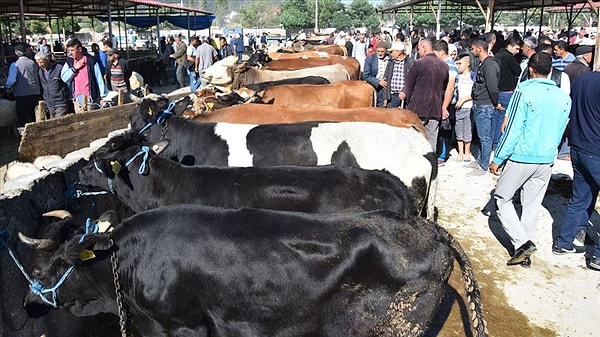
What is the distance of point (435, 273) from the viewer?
286 cm

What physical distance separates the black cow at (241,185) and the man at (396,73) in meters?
5.29

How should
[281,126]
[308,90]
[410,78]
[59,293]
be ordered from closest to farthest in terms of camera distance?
[59,293]
[281,126]
[410,78]
[308,90]

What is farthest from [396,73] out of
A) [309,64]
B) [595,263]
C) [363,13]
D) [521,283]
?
[363,13]

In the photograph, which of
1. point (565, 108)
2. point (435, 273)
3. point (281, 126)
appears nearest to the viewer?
point (435, 273)

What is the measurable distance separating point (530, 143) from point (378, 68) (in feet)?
18.4

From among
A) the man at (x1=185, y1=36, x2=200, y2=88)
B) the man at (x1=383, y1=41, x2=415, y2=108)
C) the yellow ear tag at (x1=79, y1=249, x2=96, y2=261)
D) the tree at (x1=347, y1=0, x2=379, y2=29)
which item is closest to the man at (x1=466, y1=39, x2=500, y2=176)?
the man at (x1=383, y1=41, x2=415, y2=108)

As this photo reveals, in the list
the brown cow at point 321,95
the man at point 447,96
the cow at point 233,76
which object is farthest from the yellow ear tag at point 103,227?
the cow at point 233,76

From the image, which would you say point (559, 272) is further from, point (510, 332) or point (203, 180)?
point (203, 180)

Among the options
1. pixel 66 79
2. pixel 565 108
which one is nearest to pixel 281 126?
pixel 565 108

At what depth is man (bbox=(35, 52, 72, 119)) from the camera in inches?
323

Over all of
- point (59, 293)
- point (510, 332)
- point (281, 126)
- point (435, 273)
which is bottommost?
point (510, 332)

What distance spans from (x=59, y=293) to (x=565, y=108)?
14.7ft

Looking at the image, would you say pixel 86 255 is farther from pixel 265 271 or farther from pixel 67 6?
pixel 67 6

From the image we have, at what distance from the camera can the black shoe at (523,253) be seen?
16.3 ft
